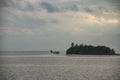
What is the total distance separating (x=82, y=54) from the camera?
51594 mm

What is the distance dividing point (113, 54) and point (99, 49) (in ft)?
13.9

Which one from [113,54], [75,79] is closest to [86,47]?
[113,54]

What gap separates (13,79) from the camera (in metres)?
12.2

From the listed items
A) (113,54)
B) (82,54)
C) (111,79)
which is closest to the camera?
(111,79)

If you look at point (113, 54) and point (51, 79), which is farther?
point (113, 54)

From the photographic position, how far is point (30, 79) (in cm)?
1254

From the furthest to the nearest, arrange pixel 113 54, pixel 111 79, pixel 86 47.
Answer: pixel 113 54
pixel 86 47
pixel 111 79

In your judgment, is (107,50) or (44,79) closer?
(44,79)

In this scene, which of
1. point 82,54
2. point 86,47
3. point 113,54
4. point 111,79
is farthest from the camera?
point 82,54

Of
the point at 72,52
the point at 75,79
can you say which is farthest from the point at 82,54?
the point at 75,79

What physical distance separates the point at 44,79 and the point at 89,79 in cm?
182

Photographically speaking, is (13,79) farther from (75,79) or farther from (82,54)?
(82,54)

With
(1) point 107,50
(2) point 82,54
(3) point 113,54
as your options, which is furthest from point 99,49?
(2) point 82,54

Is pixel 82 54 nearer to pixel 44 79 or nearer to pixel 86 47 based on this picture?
pixel 86 47
